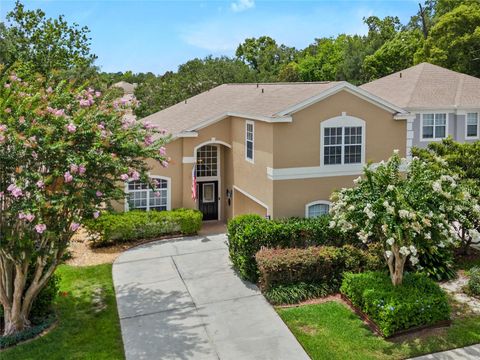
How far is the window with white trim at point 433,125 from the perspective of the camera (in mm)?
25672

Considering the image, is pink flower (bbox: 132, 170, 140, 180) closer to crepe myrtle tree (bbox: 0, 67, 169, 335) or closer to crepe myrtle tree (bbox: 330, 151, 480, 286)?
crepe myrtle tree (bbox: 0, 67, 169, 335)

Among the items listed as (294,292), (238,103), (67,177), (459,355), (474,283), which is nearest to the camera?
(67,177)

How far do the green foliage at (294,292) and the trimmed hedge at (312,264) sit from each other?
12 cm

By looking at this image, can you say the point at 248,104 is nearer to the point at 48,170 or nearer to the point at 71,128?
the point at 71,128

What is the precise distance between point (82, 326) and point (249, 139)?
10084mm

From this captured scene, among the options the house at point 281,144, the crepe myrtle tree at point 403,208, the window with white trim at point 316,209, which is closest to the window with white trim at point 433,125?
the house at point 281,144

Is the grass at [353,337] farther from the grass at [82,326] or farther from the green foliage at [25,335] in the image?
the green foliage at [25,335]

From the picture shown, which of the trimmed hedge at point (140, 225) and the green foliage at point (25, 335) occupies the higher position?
the trimmed hedge at point (140, 225)

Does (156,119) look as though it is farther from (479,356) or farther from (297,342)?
(479,356)

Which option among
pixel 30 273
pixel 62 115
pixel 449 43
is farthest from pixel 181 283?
pixel 449 43

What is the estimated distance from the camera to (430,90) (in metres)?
26.8

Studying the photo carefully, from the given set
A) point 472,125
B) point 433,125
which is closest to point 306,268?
point 433,125

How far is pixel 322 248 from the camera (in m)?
14.0

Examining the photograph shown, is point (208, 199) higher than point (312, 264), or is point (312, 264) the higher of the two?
point (208, 199)
